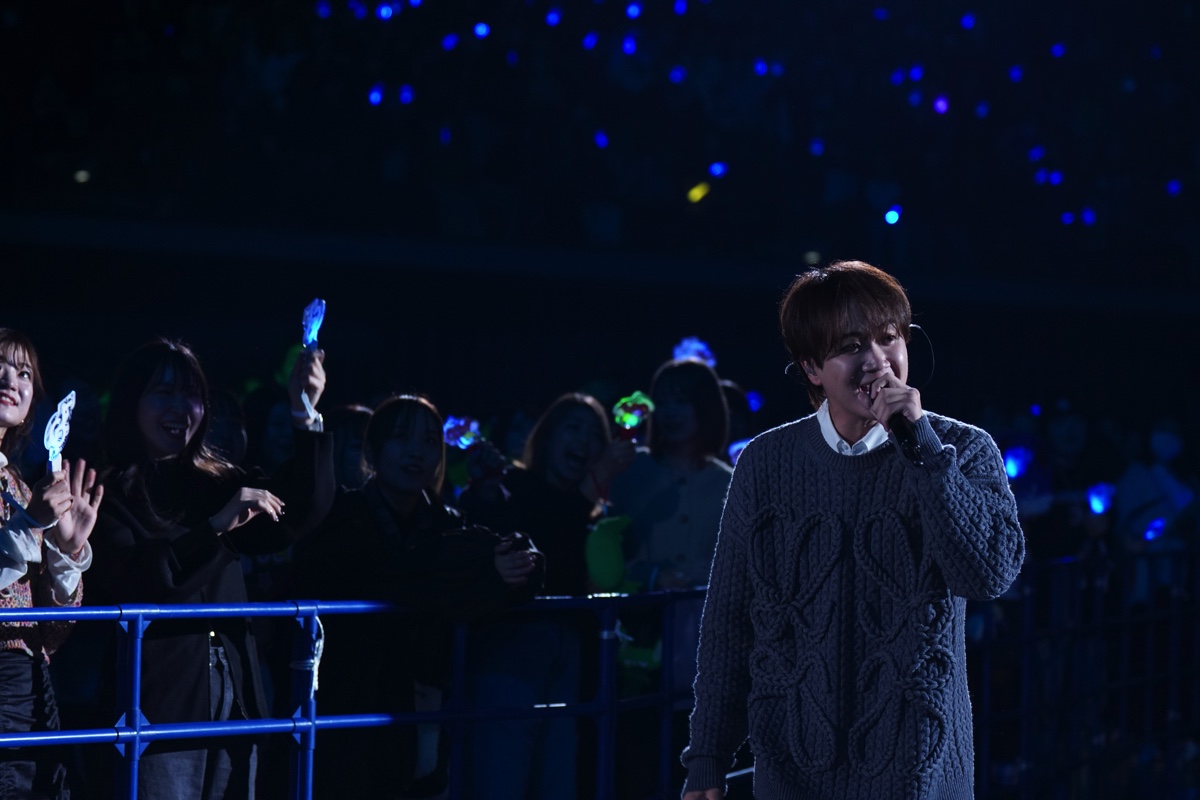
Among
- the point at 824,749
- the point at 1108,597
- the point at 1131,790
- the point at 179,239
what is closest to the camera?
the point at 824,749

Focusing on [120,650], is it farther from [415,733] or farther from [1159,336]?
[1159,336]

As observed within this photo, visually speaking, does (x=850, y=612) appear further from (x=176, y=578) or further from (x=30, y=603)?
(x=30, y=603)

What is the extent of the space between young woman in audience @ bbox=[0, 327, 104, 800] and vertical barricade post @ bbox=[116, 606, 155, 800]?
0.16m

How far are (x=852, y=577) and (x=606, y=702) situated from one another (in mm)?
1500

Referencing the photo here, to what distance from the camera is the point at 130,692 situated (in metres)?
3.03

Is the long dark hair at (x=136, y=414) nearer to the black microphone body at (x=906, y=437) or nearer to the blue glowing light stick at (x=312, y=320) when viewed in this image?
the blue glowing light stick at (x=312, y=320)

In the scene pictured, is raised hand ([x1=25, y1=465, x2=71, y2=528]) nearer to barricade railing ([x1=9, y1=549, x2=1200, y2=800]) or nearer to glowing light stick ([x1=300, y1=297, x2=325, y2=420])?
barricade railing ([x1=9, y1=549, x2=1200, y2=800])

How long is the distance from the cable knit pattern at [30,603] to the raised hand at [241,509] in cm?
32

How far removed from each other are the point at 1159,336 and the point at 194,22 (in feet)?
28.9

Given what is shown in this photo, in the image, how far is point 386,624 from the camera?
362cm

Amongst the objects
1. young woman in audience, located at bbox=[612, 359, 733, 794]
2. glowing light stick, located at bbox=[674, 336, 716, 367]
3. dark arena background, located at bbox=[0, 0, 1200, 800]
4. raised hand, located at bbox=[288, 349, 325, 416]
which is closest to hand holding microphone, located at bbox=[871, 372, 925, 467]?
raised hand, located at bbox=[288, 349, 325, 416]

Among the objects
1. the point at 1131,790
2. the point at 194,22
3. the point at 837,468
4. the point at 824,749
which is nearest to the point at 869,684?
the point at 824,749

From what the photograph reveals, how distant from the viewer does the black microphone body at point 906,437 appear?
218 cm

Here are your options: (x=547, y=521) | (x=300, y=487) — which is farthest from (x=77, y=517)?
(x=547, y=521)
